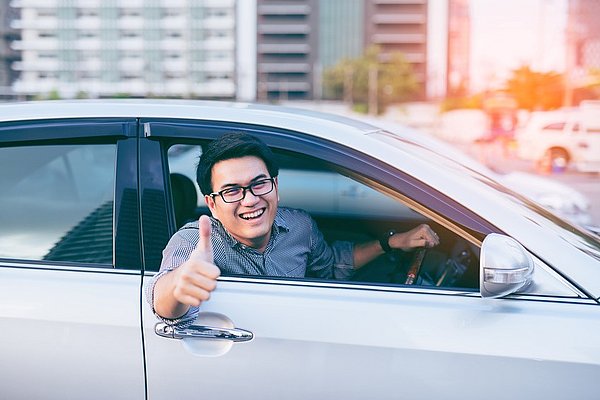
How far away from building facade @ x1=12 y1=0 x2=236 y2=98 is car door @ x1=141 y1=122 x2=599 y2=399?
8525cm

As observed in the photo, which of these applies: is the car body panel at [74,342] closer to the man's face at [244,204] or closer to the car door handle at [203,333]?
the car door handle at [203,333]

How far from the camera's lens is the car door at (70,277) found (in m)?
2.02

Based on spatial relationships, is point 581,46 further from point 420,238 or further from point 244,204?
point 244,204

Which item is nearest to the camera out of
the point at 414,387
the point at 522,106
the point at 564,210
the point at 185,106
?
the point at 414,387

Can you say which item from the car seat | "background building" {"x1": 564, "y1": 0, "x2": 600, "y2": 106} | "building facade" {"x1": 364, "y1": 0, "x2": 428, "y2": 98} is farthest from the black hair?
"building facade" {"x1": 364, "y1": 0, "x2": 428, "y2": 98}

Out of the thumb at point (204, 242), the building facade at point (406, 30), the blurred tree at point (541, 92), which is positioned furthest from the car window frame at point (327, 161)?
the building facade at point (406, 30)

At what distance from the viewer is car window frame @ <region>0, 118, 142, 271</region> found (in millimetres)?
2137

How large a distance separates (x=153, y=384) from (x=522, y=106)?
32.3 metres

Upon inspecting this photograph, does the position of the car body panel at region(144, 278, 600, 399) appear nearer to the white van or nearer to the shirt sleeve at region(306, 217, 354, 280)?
the shirt sleeve at region(306, 217, 354, 280)

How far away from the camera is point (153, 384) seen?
200 cm

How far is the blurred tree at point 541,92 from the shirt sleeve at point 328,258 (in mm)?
30803

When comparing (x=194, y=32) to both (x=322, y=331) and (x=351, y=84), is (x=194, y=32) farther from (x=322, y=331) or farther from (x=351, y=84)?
(x=322, y=331)

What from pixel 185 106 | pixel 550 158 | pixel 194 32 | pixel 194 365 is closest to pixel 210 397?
pixel 194 365

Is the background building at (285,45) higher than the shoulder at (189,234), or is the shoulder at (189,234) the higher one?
the background building at (285,45)
